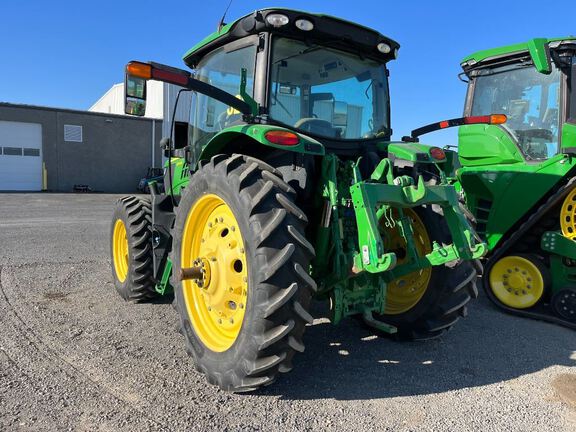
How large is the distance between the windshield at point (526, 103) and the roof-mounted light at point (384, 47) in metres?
2.73

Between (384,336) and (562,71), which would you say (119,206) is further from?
(562,71)

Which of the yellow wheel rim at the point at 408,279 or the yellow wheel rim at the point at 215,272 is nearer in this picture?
the yellow wheel rim at the point at 215,272

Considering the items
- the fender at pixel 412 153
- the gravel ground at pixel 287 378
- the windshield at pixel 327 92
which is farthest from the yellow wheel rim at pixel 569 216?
the windshield at pixel 327 92

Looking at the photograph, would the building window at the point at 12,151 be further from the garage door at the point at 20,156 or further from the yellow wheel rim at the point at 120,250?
the yellow wheel rim at the point at 120,250

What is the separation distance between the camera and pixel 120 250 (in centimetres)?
504

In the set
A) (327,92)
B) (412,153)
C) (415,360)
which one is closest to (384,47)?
(327,92)

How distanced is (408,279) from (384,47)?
190 centimetres

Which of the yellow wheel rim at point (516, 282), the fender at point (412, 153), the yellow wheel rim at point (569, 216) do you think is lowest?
the yellow wheel rim at point (516, 282)

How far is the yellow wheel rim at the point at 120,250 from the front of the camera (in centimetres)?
495

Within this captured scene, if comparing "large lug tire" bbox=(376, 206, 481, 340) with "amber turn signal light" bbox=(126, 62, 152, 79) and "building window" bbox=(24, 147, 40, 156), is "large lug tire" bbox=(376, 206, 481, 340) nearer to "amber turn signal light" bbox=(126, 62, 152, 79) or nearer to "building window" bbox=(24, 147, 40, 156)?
"amber turn signal light" bbox=(126, 62, 152, 79)

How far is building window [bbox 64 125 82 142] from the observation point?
957 inches

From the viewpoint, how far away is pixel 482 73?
607 centimetres

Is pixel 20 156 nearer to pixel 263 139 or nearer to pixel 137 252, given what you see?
pixel 137 252

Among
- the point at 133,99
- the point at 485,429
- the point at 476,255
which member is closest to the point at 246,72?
the point at 133,99
